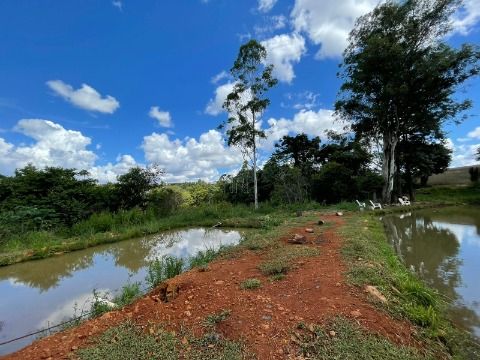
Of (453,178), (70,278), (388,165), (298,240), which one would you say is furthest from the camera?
(453,178)

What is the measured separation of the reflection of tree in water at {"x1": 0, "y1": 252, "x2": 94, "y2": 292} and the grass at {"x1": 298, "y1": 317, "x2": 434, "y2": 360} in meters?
5.88

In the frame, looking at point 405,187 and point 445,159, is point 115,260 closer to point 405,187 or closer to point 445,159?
point 405,187

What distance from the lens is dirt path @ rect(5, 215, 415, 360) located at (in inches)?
102

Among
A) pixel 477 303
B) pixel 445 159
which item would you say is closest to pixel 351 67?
pixel 445 159

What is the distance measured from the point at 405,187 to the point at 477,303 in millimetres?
18385

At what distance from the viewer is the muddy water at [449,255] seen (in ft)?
12.4

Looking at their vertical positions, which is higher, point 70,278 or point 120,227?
point 120,227

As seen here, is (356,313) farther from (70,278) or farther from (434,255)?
(70,278)

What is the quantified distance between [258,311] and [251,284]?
73 cm

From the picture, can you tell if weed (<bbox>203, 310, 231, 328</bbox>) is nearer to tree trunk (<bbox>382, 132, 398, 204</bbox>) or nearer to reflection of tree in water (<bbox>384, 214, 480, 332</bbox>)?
reflection of tree in water (<bbox>384, 214, 480, 332</bbox>)

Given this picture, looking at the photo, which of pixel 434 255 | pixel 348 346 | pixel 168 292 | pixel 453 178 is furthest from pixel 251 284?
pixel 453 178

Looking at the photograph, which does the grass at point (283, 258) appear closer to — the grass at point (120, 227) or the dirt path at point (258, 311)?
the dirt path at point (258, 311)

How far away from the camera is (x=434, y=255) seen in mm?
6453

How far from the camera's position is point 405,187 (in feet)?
66.1
